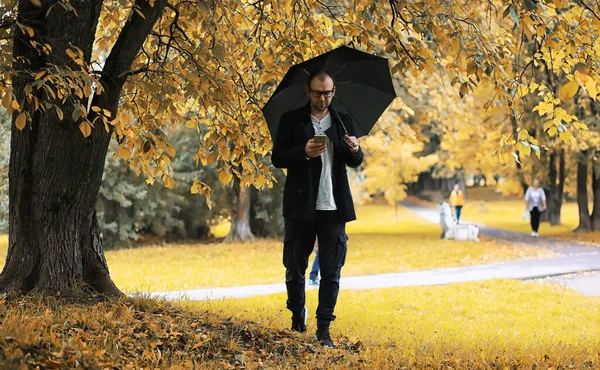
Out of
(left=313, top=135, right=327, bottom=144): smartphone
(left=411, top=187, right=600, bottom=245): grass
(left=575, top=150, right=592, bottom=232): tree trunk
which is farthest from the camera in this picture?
(left=575, top=150, right=592, bottom=232): tree trunk

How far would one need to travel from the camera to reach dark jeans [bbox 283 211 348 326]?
5371 mm

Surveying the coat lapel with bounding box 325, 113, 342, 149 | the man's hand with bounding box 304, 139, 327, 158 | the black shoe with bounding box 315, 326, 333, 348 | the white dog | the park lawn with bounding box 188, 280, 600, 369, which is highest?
the coat lapel with bounding box 325, 113, 342, 149

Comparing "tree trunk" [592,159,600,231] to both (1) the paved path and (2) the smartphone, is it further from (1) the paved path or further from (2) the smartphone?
(2) the smartphone

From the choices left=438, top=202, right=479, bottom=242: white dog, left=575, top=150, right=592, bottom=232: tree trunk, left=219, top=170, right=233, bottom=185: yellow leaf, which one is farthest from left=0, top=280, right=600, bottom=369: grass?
left=575, top=150, right=592, bottom=232: tree trunk

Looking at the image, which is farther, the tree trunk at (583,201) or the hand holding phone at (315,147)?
the tree trunk at (583,201)

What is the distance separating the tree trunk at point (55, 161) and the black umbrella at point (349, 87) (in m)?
1.35

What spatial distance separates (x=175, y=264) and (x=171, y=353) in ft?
38.5

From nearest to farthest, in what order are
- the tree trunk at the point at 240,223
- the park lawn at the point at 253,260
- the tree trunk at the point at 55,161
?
the tree trunk at the point at 55,161 → the park lawn at the point at 253,260 → the tree trunk at the point at 240,223

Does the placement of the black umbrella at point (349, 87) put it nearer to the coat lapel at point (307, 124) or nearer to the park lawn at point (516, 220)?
the coat lapel at point (307, 124)

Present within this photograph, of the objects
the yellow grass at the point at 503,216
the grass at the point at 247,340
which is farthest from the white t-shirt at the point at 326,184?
the yellow grass at the point at 503,216

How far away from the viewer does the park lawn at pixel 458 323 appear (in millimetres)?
5340

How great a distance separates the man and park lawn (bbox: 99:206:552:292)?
6342 mm

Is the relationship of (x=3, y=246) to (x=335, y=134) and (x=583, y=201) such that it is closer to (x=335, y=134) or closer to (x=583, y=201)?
(x=583, y=201)

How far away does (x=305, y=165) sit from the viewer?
17.4 ft
